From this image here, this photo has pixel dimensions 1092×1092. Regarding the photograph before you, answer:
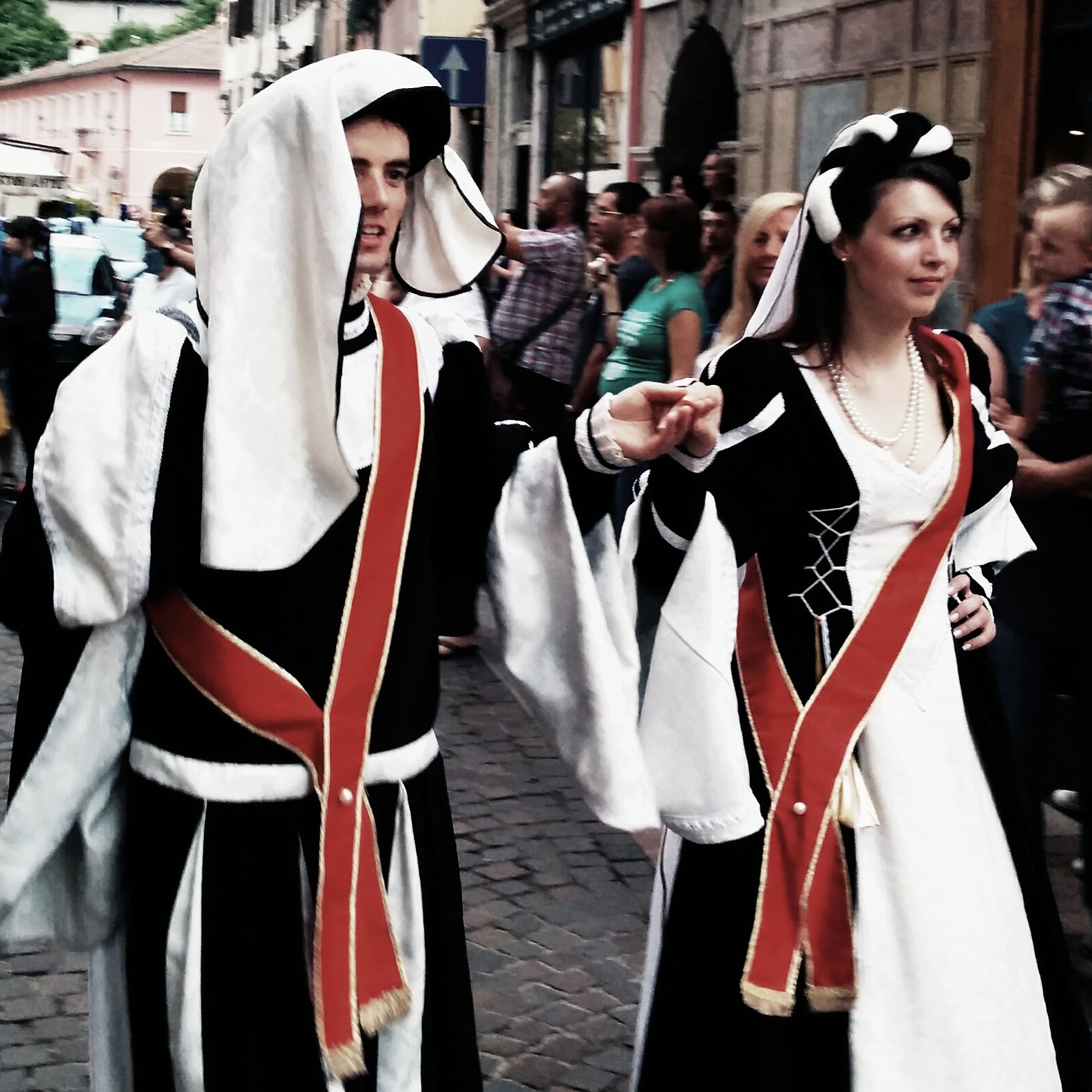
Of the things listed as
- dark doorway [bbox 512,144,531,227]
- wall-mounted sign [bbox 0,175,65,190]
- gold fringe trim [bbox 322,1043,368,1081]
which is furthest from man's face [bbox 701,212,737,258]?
wall-mounted sign [bbox 0,175,65,190]

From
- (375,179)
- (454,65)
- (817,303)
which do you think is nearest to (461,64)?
(454,65)

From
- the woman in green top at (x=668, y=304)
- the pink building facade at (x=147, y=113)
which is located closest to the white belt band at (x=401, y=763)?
the woman in green top at (x=668, y=304)

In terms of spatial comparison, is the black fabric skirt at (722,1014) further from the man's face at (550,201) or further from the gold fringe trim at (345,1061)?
the man's face at (550,201)

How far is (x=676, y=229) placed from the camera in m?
6.55

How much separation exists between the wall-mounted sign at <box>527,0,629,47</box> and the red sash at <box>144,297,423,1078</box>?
42.7 feet

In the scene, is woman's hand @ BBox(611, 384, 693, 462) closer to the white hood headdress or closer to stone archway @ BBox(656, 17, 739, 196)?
the white hood headdress

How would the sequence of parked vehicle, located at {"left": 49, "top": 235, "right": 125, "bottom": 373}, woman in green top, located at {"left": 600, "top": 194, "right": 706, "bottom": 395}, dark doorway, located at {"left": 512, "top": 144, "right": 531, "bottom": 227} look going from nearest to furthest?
woman in green top, located at {"left": 600, "top": 194, "right": 706, "bottom": 395} → parked vehicle, located at {"left": 49, "top": 235, "right": 125, "bottom": 373} → dark doorway, located at {"left": 512, "top": 144, "right": 531, "bottom": 227}

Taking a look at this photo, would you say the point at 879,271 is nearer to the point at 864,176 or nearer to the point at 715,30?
the point at 864,176

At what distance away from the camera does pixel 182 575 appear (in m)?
2.41

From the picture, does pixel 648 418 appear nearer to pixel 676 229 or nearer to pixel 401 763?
pixel 401 763

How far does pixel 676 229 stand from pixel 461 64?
731cm

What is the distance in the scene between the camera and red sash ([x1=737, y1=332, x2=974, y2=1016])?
117 inches

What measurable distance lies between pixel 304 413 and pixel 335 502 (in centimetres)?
13

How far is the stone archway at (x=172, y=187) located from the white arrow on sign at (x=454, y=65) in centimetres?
457
